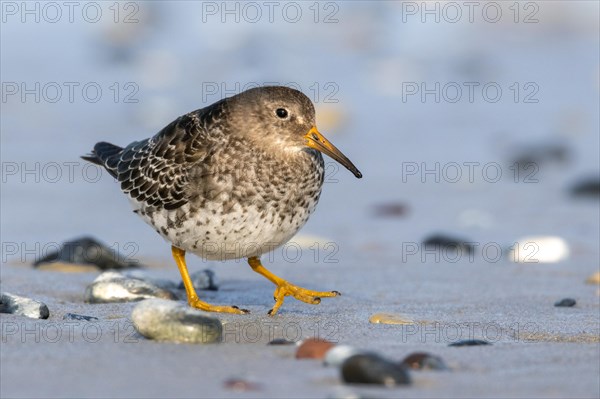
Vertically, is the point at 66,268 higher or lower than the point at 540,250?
lower

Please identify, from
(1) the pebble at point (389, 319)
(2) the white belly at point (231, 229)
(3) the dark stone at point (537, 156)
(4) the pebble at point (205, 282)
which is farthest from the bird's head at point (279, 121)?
(3) the dark stone at point (537, 156)

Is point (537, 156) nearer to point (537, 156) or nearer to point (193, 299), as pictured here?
point (537, 156)

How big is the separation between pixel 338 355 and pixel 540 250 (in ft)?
15.4

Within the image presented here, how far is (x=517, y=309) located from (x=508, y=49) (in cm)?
1210

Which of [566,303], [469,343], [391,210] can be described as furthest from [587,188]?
[469,343]

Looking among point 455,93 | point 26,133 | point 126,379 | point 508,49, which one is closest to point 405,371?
point 126,379

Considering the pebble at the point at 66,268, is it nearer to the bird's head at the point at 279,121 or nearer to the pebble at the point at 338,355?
the bird's head at the point at 279,121

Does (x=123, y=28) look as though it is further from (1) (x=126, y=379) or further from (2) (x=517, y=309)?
(1) (x=126, y=379)

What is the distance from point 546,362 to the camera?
5109 millimetres

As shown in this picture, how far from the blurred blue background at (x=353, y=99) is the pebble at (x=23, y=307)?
271 centimetres

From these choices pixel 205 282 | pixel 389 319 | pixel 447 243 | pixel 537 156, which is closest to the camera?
pixel 389 319

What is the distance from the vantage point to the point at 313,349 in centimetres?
512

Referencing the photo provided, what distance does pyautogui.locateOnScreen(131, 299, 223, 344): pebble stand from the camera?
17.9 feet

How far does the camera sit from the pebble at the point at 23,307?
249 inches
